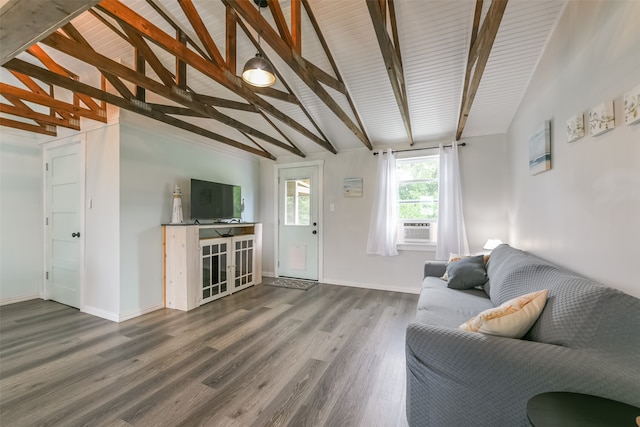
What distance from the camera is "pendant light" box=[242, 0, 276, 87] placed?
6.32 feet

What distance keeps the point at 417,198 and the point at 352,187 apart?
1055 millimetres

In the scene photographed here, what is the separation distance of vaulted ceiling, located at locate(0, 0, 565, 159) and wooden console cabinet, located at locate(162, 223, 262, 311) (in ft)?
4.64

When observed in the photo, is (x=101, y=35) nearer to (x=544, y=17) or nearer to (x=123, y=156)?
(x=123, y=156)

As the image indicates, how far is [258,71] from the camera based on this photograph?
205 cm

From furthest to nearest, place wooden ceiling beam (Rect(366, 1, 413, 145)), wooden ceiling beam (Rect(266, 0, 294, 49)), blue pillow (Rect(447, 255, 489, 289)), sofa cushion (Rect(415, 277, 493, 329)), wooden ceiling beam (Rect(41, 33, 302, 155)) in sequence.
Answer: blue pillow (Rect(447, 255, 489, 289)), wooden ceiling beam (Rect(266, 0, 294, 49)), sofa cushion (Rect(415, 277, 493, 329)), wooden ceiling beam (Rect(41, 33, 302, 155)), wooden ceiling beam (Rect(366, 1, 413, 145))

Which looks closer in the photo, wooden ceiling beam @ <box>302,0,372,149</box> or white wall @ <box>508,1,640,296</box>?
white wall @ <box>508,1,640,296</box>

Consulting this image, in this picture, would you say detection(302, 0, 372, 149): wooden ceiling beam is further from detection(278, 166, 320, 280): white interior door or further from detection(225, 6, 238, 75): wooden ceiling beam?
detection(278, 166, 320, 280): white interior door

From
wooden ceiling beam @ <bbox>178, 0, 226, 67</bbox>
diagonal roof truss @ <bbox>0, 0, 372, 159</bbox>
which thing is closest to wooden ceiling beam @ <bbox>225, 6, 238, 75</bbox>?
diagonal roof truss @ <bbox>0, 0, 372, 159</bbox>

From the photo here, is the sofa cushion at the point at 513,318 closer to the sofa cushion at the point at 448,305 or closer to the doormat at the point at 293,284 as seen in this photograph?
the sofa cushion at the point at 448,305

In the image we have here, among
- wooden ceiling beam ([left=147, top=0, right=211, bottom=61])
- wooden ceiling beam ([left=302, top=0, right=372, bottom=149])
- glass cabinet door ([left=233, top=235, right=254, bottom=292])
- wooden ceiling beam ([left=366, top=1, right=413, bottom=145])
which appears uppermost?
wooden ceiling beam ([left=147, top=0, right=211, bottom=61])

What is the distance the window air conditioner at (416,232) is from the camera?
395 cm

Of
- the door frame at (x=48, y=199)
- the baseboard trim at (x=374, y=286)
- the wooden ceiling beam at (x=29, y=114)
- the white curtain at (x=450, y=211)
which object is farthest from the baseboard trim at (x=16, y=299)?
the white curtain at (x=450, y=211)

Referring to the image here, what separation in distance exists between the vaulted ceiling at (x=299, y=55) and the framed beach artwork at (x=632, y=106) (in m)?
0.81

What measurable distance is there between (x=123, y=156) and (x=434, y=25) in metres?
3.46
